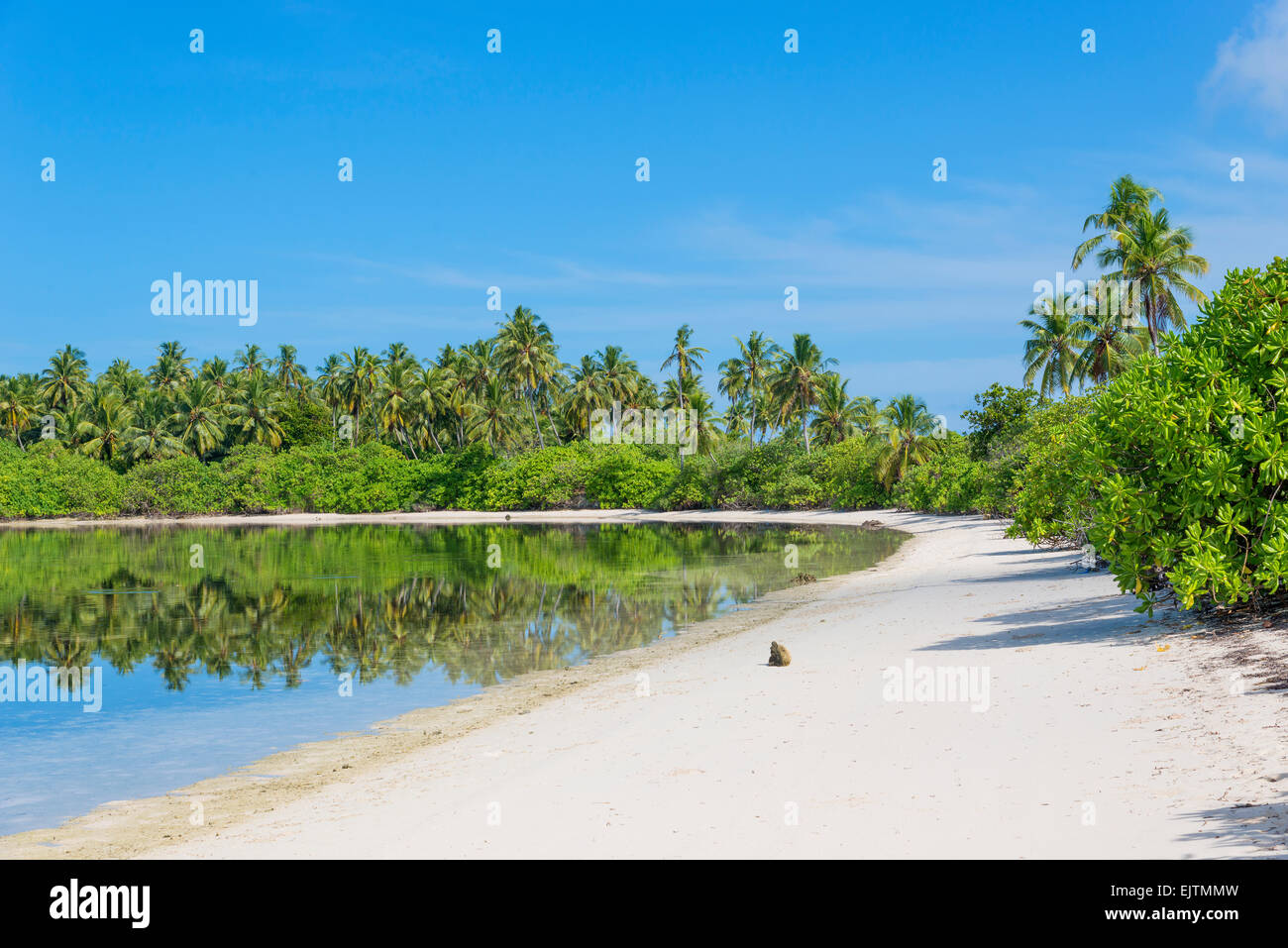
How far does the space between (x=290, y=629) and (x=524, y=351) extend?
6024cm

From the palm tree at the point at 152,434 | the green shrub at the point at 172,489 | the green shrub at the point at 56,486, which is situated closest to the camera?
the green shrub at the point at 56,486

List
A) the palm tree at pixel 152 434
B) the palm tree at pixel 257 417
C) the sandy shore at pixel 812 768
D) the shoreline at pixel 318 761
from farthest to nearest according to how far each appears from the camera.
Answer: the palm tree at pixel 257 417, the palm tree at pixel 152 434, the shoreline at pixel 318 761, the sandy shore at pixel 812 768

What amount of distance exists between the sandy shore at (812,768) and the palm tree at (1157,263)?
33.3 m

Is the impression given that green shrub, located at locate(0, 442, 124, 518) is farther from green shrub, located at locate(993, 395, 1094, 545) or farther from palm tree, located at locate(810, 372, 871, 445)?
green shrub, located at locate(993, 395, 1094, 545)

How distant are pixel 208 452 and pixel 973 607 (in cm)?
9287

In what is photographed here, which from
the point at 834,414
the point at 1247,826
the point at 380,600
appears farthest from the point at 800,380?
the point at 1247,826

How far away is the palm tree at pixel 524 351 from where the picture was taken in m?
80.8

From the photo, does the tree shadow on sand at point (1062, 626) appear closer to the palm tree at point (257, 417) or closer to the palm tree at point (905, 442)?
the palm tree at point (905, 442)

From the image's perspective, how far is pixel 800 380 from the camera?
72312mm

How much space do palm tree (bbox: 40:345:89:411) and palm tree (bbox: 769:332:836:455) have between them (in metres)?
70.2

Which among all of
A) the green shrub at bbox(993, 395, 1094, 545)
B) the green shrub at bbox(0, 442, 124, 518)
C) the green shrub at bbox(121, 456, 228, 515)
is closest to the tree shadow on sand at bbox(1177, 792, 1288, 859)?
the green shrub at bbox(993, 395, 1094, 545)

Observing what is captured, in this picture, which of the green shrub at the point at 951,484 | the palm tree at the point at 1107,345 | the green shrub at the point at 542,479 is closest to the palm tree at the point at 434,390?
the green shrub at the point at 542,479

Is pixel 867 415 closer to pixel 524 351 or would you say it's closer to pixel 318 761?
pixel 524 351

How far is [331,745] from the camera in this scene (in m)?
11.5
